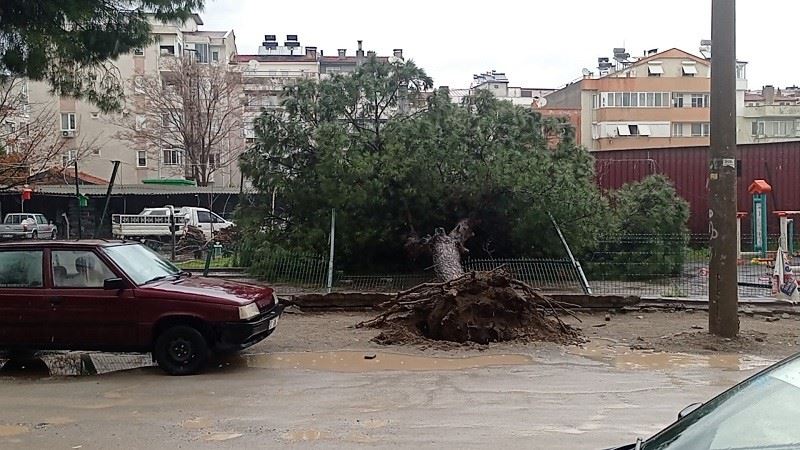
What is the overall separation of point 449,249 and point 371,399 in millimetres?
8083

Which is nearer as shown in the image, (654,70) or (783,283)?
(783,283)

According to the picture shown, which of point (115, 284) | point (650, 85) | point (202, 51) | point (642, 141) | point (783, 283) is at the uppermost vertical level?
point (202, 51)

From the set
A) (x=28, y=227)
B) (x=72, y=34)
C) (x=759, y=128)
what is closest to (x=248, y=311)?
(x=72, y=34)

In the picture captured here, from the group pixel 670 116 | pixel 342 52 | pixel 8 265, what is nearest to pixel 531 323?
pixel 8 265

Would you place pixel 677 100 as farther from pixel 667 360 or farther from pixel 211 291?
pixel 211 291

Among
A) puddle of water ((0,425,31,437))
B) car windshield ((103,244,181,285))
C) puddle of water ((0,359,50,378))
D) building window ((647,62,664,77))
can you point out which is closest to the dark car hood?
car windshield ((103,244,181,285))

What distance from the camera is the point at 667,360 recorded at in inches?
417

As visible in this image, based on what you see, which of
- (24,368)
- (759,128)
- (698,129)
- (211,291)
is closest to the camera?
(211,291)

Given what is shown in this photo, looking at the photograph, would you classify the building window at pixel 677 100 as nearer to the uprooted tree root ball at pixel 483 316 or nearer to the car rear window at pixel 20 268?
the uprooted tree root ball at pixel 483 316

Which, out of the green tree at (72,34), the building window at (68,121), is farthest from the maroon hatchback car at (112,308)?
the building window at (68,121)

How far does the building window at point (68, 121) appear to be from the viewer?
6278 centimetres

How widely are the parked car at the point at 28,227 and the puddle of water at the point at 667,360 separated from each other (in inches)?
1158

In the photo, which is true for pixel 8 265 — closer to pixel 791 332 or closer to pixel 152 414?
pixel 152 414

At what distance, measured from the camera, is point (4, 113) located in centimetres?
3369
